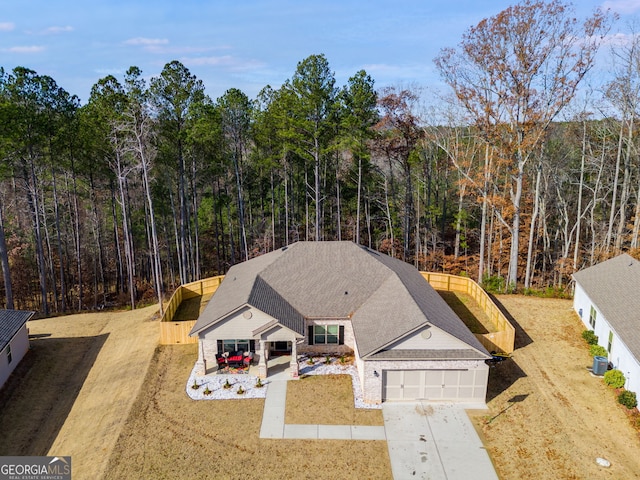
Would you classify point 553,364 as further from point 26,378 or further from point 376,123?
point 26,378

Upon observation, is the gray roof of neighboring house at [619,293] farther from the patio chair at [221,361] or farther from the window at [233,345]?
the patio chair at [221,361]

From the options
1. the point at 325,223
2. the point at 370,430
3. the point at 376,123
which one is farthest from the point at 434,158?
the point at 370,430

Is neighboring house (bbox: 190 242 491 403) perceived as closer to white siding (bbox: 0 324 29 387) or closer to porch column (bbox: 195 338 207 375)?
porch column (bbox: 195 338 207 375)

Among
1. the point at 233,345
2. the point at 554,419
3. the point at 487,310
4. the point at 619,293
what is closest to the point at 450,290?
the point at 487,310

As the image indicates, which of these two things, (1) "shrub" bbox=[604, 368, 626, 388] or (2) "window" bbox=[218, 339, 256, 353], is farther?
(2) "window" bbox=[218, 339, 256, 353]

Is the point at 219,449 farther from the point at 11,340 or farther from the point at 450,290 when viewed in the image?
the point at 450,290

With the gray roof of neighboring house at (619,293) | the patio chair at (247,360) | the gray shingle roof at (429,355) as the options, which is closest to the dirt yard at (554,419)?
the gray shingle roof at (429,355)

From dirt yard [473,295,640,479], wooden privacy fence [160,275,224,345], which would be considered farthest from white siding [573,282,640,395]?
wooden privacy fence [160,275,224,345]
